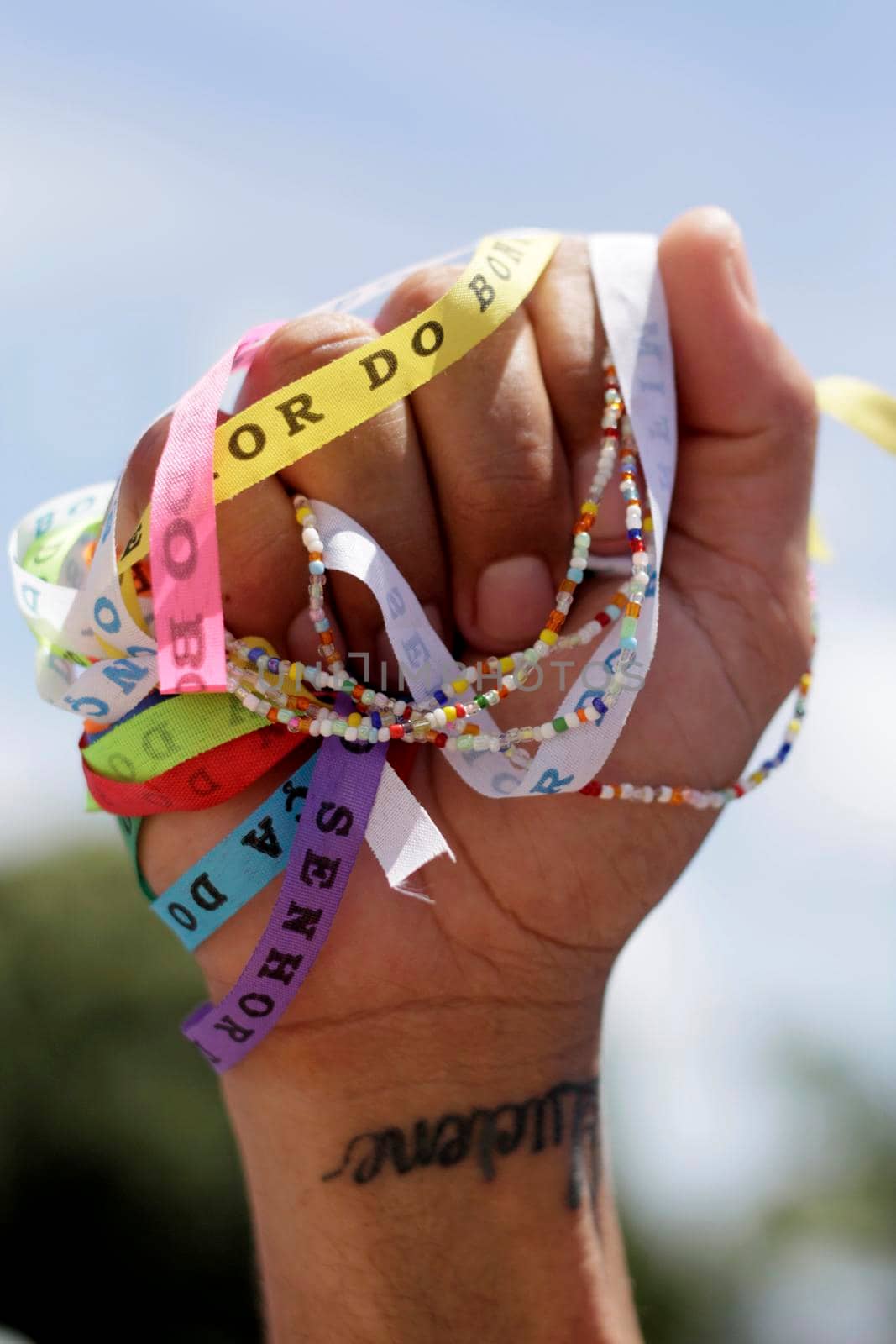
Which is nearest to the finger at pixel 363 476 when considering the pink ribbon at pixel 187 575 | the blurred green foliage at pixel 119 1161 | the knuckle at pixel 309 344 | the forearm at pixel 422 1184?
the knuckle at pixel 309 344

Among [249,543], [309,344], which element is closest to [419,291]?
[309,344]

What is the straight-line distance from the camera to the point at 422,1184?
167cm

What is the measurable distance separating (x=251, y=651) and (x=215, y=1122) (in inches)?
373

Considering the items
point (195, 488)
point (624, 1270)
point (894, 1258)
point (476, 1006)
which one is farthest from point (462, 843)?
point (894, 1258)

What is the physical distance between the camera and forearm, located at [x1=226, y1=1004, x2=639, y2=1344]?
1.66 meters

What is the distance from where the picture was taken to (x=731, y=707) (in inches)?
70.2

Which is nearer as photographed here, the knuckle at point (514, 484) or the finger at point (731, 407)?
the knuckle at point (514, 484)

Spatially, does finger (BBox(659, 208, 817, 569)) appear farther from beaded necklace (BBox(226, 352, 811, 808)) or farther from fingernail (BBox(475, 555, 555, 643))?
fingernail (BBox(475, 555, 555, 643))

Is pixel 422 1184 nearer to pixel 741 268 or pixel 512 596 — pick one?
pixel 512 596

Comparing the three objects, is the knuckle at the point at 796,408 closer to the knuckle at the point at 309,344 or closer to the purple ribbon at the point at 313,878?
the knuckle at the point at 309,344

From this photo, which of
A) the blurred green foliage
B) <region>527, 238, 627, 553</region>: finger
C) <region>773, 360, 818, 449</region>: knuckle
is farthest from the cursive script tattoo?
the blurred green foliage

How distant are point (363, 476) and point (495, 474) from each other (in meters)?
0.16

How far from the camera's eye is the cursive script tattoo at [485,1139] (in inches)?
65.9

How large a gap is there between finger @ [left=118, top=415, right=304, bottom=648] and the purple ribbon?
0.58 feet
